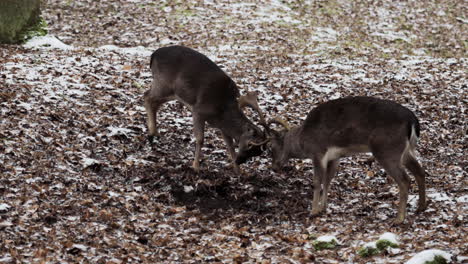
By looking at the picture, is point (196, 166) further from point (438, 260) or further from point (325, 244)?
point (438, 260)

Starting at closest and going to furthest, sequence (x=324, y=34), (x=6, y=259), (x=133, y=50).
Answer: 1. (x=6, y=259)
2. (x=133, y=50)
3. (x=324, y=34)

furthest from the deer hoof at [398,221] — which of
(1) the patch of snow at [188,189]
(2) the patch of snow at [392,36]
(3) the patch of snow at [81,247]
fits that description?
(2) the patch of snow at [392,36]

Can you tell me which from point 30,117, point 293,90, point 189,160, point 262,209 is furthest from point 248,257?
point 293,90

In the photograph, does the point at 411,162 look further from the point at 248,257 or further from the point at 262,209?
the point at 248,257

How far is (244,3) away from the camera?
811 inches

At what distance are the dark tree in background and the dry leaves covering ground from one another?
0.66 metres

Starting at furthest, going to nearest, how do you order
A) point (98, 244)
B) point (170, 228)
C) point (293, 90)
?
point (293, 90), point (170, 228), point (98, 244)

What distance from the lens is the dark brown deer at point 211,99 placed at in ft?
31.8

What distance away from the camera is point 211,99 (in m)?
9.89

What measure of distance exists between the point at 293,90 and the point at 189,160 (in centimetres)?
416

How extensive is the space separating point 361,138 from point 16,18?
10268mm

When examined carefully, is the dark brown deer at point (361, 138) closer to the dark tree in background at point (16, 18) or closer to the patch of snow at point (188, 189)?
the patch of snow at point (188, 189)

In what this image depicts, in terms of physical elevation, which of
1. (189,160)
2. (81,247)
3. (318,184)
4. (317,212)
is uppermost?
(81,247)

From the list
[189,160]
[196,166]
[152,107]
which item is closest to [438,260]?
[196,166]
